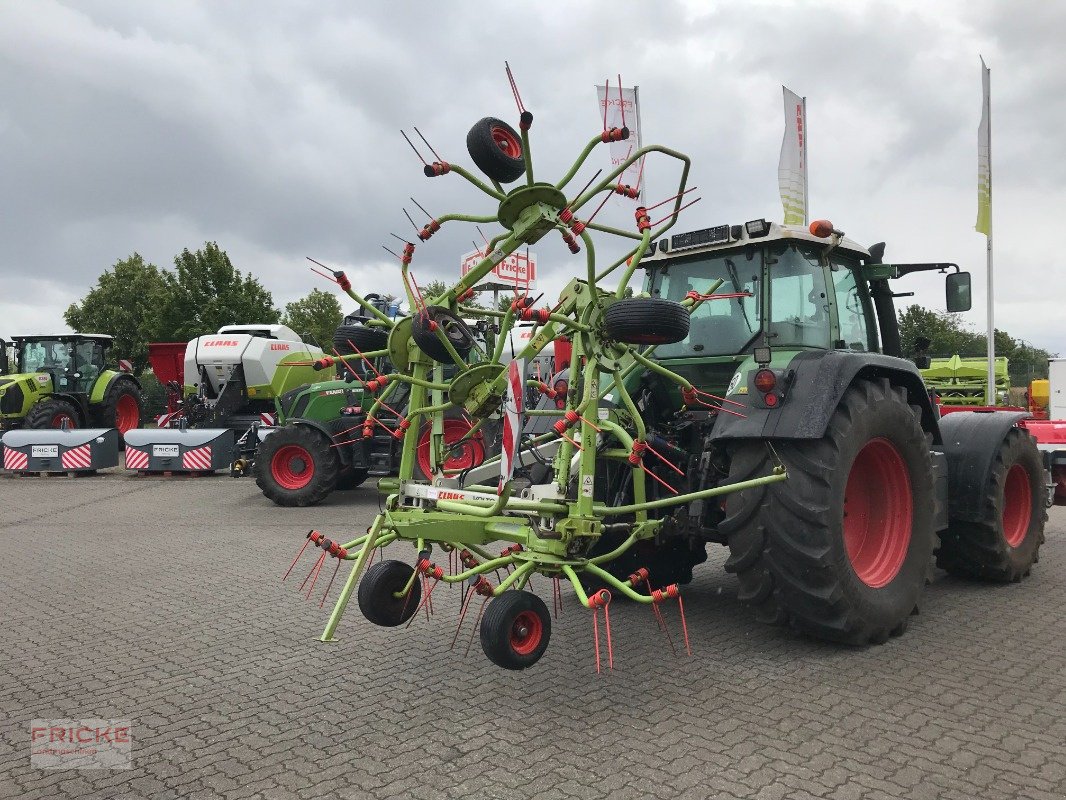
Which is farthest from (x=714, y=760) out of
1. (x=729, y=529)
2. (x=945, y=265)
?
(x=945, y=265)

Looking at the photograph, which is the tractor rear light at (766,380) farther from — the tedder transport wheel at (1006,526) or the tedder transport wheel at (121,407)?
the tedder transport wheel at (121,407)

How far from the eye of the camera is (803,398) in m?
→ 3.79

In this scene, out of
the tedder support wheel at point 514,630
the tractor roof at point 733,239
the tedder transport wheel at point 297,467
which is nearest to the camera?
the tedder support wheel at point 514,630

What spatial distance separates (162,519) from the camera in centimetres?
878

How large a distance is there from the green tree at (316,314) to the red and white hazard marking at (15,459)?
80.1ft

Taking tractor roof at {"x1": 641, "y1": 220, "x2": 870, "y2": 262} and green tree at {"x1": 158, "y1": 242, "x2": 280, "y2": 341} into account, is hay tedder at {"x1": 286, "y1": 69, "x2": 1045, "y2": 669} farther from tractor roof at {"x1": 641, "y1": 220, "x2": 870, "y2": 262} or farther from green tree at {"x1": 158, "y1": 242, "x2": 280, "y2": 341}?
green tree at {"x1": 158, "y1": 242, "x2": 280, "y2": 341}

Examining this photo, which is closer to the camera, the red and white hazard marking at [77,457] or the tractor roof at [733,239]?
the tractor roof at [733,239]

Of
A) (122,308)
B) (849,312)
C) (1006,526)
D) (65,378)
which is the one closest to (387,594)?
(849,312)

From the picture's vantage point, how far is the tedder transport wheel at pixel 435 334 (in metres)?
3.63

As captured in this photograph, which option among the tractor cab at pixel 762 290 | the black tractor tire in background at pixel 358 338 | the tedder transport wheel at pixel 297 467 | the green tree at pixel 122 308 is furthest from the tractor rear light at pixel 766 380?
the green tree at pixel 122 308

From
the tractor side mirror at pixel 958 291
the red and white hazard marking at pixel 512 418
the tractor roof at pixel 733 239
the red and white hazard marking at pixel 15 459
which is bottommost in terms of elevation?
the red and white hazard marking at pixel 15 459

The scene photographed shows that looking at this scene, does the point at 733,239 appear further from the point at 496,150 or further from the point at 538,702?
the point at 538,702

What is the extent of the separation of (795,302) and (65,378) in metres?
16.3

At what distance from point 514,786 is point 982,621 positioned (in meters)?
3.11
